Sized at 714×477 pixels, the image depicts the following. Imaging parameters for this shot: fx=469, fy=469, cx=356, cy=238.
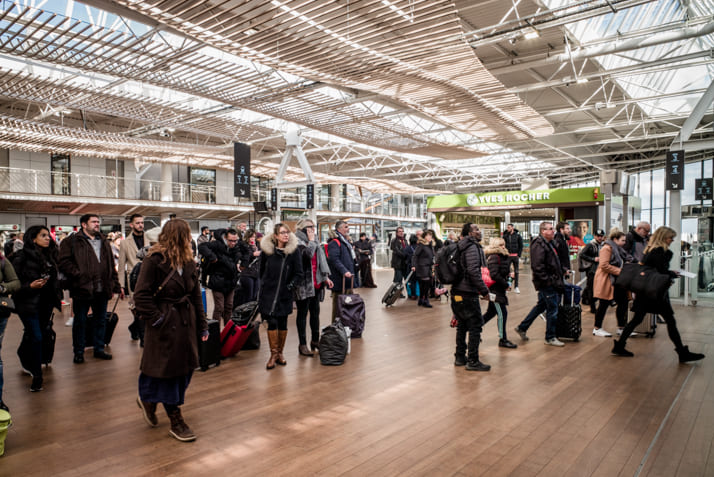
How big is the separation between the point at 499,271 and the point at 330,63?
4144 mm

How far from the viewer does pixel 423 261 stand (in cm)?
988

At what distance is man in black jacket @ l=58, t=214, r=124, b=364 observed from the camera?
5.14 m

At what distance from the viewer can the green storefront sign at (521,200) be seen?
17.8 meters

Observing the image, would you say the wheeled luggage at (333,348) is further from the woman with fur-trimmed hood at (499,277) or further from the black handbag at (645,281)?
the black handbag at (645,281)

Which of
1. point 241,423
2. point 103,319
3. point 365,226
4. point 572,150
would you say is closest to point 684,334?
point 241,423

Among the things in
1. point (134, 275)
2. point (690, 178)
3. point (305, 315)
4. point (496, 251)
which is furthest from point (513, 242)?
point (690, 178)

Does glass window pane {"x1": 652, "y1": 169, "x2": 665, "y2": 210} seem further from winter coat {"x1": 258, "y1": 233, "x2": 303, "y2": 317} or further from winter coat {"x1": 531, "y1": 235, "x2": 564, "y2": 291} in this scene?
winter coat {"x1": 258, "y1": 233, "x2": 303, "y2": 317}

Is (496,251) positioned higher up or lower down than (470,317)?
higher up

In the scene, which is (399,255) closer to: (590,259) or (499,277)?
(590,259)

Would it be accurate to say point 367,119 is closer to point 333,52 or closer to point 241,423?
point 333,52

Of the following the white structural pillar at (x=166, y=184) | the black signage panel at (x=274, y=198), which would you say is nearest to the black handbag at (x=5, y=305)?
the black signage panel at (x=274, y=198)

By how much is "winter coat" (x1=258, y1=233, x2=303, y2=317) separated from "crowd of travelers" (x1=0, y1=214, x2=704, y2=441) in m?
0.01

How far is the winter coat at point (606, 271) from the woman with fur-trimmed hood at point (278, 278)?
430 cm

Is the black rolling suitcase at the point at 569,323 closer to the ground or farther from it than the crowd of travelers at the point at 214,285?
closer to the ground
